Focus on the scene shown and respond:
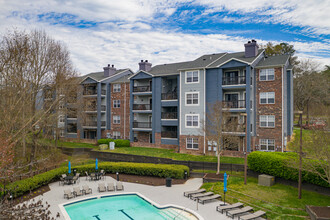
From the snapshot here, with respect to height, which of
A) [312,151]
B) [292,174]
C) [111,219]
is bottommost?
[111,219]

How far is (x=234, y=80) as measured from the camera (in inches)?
1132

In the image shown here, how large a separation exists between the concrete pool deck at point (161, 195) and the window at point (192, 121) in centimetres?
957

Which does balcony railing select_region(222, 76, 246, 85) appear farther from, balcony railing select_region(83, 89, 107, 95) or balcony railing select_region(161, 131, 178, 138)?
balcony railing select_region(83, 89, 107, 95)

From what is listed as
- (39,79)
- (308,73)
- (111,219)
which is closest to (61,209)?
(111,219)

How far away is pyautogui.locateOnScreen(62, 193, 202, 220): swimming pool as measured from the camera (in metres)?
14.6

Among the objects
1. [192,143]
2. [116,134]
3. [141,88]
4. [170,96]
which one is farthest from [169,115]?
[116,134]

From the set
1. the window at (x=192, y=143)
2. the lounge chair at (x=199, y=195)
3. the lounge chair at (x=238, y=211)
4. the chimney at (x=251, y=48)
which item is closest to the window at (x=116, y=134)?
the window at (x=192, y=143)

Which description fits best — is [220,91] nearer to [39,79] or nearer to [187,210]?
[187,210]

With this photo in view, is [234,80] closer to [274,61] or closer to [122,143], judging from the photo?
[274,61]

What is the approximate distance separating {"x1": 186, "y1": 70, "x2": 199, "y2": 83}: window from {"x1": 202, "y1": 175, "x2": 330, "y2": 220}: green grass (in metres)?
14.7

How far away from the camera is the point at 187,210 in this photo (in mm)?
14789

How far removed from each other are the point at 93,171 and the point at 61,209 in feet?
27.9

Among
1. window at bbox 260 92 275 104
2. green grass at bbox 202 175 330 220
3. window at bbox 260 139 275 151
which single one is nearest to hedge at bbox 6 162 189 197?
green grass at bbox 202 175 330 220

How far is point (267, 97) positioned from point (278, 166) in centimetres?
1221
